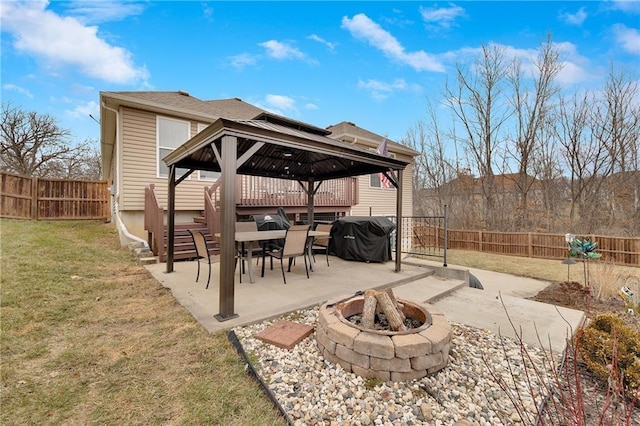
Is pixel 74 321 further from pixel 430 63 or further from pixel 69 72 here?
pixel 430 63

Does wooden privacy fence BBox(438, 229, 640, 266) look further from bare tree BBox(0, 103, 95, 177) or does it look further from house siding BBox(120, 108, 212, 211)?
bare tree BBox(0, 103, 95, 177)

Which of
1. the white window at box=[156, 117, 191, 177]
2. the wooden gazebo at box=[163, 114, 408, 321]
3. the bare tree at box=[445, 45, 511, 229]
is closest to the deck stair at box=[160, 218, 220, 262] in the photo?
the wooden gazebo at box=[163, 114, 408, 321]

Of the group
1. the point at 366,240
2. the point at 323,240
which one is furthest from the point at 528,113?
the point at 323,240

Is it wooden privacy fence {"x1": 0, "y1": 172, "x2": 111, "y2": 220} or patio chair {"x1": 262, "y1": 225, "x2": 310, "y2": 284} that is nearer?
patio chair {"x1": 262, "y1": 225, "x2": 310, "y2": 284}

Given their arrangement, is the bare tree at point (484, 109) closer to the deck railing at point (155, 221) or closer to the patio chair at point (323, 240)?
the patio chair at point (323, 240)

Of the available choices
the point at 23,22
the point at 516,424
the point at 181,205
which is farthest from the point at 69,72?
the point at 516,424

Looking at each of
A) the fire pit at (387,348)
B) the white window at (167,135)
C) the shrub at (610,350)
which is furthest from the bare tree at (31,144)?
the shrub at (610,350)

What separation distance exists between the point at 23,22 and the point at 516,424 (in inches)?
468

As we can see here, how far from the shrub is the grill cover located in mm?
4082

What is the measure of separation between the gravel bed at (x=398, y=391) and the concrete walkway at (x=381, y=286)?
565mm

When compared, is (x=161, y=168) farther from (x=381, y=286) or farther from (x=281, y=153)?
(x=381, y=286)

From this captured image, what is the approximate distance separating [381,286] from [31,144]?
21646mm

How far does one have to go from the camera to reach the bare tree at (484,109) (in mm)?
14805

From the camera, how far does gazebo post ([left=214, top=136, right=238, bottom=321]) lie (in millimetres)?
3258
